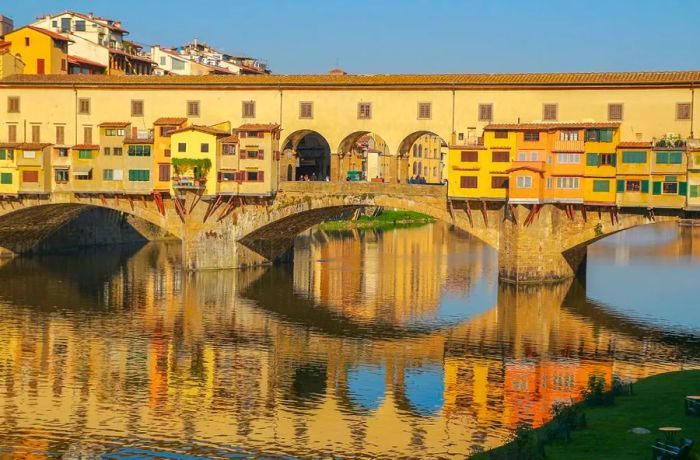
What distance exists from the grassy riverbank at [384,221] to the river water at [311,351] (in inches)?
1121

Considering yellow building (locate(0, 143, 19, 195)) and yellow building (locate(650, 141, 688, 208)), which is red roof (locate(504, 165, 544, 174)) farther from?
yellow building (locate(0, 143, 19, 195))

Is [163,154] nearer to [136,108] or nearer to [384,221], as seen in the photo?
[136,108]

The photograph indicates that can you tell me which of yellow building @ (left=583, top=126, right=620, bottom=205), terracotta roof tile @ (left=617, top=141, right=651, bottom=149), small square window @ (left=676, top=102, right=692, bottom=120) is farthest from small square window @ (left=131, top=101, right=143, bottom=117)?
small square window @ (left=676, top=102, right=692, bottom=120)

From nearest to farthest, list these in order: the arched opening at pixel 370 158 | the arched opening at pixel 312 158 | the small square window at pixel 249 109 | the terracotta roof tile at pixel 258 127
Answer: the terracotta roof tile at pixel 258 127
the small square window at pixel 249 109
the arched opening at pixel 312 158
the arched opening at pixel 370 158

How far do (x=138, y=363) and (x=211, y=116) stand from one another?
30.4 m

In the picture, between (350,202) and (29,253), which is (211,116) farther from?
(29,253)

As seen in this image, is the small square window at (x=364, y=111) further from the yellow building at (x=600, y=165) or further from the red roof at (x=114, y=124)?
the red roof at (x=114, y=124)

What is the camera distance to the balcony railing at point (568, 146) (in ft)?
202

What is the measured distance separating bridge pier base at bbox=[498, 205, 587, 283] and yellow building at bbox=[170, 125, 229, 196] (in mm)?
18484

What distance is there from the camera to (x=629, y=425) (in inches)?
1151

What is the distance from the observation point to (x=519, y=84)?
208 ft

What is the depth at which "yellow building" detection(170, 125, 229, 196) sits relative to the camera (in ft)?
223

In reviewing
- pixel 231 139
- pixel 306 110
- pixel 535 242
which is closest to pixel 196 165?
pixel 231 139

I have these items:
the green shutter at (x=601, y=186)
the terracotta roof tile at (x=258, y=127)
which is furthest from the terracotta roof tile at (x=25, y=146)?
the green shutter at (x=601, y=186)
